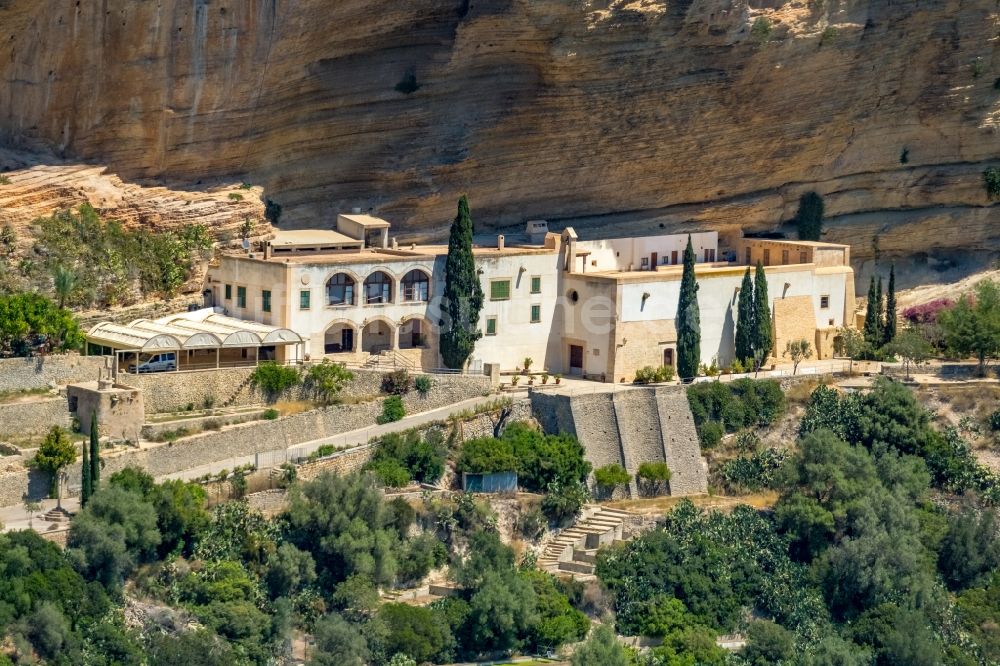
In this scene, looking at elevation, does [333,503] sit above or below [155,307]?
below

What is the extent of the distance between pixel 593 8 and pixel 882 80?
9.58m

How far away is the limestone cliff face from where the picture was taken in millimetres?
57906

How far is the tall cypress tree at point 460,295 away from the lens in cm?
5834

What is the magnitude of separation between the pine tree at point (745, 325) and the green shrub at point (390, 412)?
10259 millimetres

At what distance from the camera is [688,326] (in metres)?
60.3

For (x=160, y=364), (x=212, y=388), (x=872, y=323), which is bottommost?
(x=212, y=388)

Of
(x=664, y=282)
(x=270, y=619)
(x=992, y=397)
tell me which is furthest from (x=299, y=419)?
(x=992, y=397)

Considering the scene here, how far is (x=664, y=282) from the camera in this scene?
60.6 metres

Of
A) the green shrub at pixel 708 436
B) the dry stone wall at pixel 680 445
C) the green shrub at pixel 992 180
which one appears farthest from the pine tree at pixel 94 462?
the green shrub at pixel 992 180

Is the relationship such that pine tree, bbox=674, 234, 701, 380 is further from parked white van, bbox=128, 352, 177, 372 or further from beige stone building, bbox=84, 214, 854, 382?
parked white van, bbox=128, 352, 177, 372

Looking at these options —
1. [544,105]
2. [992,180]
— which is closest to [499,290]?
[544,105]

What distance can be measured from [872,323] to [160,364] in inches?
787

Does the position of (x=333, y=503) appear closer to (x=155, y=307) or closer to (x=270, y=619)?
(x=270, y=619)

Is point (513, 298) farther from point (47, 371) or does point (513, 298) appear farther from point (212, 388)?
point (47, 371)
